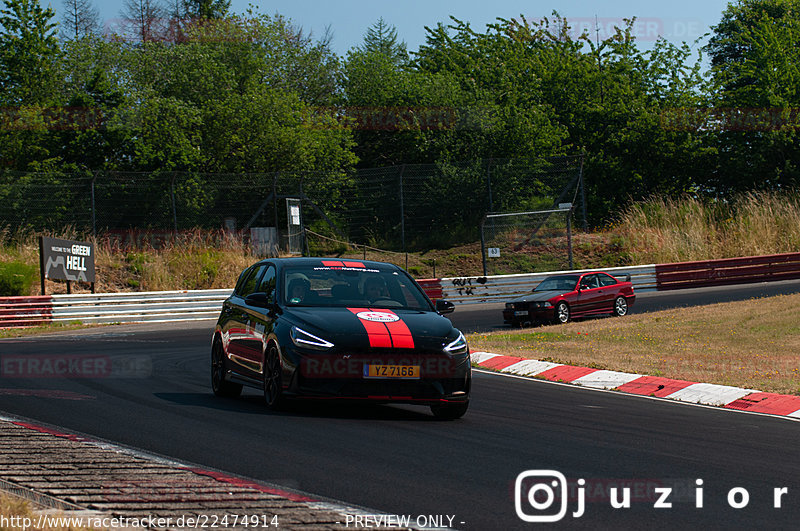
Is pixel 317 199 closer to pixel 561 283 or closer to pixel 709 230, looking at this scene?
pixel 561 283

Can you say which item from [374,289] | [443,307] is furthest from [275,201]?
[443,307]

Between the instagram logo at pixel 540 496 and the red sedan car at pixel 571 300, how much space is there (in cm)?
1727

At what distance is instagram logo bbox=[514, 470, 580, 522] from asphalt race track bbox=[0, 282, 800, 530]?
0.17ft

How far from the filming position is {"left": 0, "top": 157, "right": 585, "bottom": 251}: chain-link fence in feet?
99.4

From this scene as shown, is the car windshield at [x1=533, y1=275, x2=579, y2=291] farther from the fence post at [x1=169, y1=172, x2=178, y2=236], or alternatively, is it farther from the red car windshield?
the fence post at [x1=169, y1=172, x2=178, y2=236]

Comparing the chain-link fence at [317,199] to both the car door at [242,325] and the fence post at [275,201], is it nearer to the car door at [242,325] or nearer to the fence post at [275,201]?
the fence post at [275,201]

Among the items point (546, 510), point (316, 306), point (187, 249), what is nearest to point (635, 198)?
point (187, 249)

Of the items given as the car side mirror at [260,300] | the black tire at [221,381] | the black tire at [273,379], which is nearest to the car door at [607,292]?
the black tire at [221,381]

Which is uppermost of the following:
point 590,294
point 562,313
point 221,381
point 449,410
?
point 590,294

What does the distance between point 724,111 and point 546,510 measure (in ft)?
148

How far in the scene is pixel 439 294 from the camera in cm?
3045

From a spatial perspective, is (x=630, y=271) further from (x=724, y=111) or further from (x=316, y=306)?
(x=316, y=306)

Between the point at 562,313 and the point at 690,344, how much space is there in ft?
22.7

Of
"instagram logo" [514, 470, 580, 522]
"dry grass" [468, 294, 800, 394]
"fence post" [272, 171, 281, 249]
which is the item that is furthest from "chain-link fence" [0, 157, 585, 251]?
"instagram logo" [514, 470, 580, 522]
